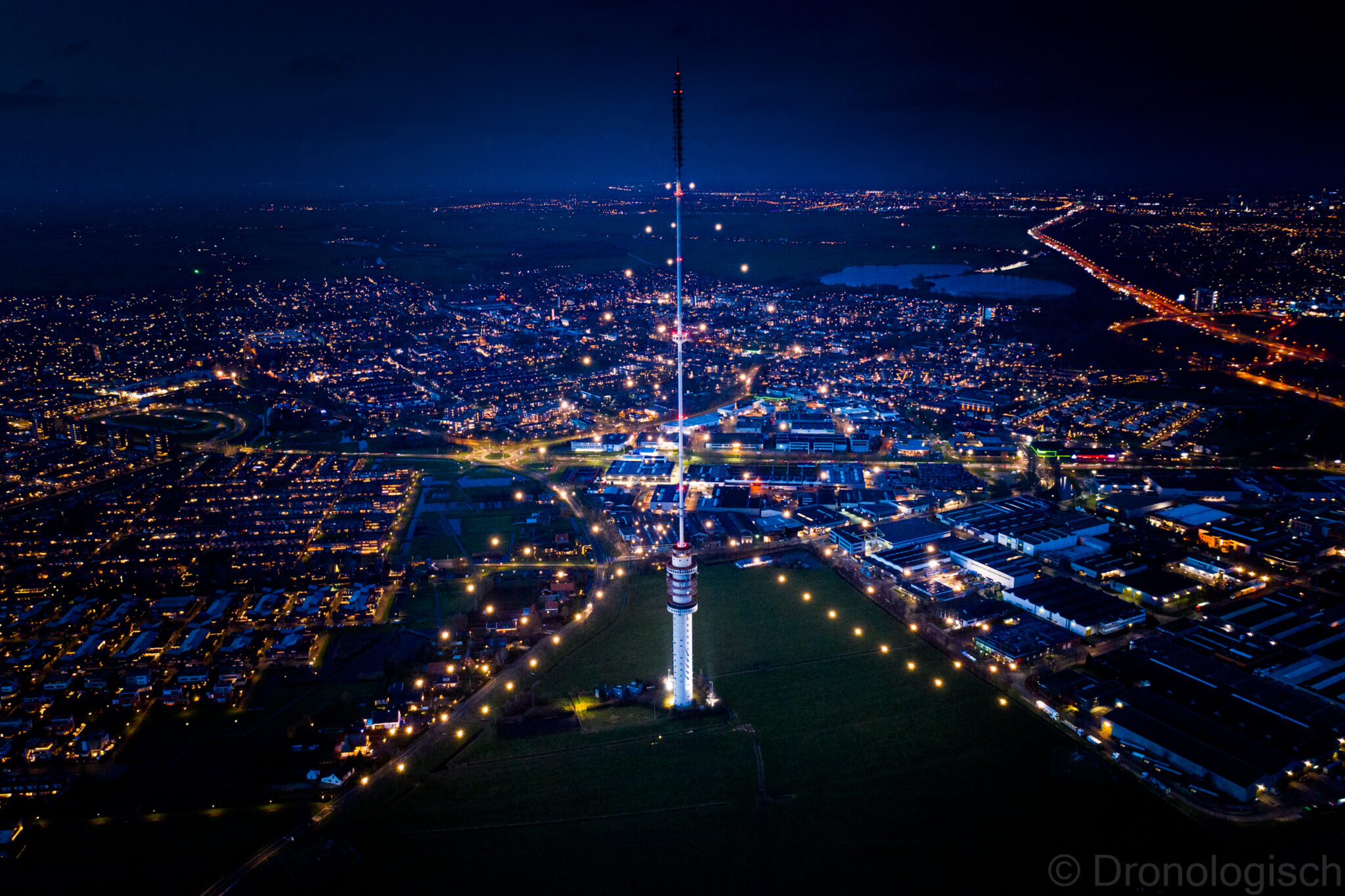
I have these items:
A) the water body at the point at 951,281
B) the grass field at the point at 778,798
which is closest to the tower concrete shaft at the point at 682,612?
the grass field at the point at 778,798

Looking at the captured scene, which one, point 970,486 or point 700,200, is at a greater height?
point 700,200

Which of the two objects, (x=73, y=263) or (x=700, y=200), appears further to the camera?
(x=700, y=200)

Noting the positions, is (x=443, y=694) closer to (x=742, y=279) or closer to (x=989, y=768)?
(x=989, y=768)

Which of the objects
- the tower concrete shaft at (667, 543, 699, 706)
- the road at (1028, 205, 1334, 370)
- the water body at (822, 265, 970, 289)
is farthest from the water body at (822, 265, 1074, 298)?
the tower concrete shaft at (667, 543, 699, 706)

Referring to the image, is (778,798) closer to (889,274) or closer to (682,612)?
(682,612)

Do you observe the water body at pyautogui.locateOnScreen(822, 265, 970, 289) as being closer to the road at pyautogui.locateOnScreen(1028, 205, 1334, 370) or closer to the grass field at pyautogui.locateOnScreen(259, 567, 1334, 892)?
the road at pyautogui.locateOnScreen(1028, 205, 1334, 370)

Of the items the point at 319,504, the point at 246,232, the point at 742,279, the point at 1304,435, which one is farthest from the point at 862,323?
the point at 246,232
